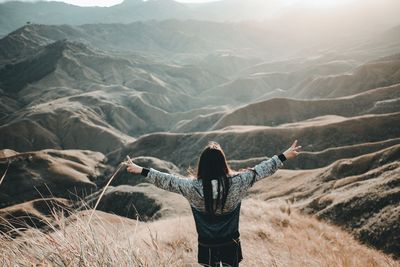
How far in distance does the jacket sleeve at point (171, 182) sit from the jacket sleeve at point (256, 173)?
564 millimetres

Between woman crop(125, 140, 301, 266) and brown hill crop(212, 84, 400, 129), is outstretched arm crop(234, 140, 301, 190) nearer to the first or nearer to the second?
woman crop(125, 140, 301, 266)

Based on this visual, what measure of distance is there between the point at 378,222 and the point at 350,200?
138 inches

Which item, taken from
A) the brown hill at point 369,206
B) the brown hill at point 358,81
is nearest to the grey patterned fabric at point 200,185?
the brown hill at point 369,206

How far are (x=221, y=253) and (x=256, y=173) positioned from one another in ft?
3.34

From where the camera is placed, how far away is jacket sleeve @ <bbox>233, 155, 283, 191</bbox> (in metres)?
4.61

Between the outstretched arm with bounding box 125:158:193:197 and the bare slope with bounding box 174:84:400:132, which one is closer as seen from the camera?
the outstretched arm with bounding box 125:158:193:197

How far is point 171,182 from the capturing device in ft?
15.5

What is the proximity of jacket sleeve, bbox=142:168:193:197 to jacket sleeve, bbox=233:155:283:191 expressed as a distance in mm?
564

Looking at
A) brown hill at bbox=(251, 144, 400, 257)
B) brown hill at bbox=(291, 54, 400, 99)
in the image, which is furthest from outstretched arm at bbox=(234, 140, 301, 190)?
brown hill at bbox=(291, 54, 400, 99)

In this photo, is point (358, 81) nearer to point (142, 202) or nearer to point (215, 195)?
point (142, 202)

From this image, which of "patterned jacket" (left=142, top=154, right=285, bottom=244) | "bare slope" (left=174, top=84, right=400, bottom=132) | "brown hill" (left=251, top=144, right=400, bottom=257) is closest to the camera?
"patterned jacket" (left=142, top=154, right=285, bottom=244)

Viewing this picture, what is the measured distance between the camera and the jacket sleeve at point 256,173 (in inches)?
182

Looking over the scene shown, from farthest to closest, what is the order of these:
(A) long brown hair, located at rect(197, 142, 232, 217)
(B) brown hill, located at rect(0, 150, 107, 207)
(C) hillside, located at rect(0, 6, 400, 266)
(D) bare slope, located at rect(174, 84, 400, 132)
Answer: (D) bare slope, located at rect(174, 84, 400, 132)
(B) brown hill, located at rect(0, 150, 107, 207)
(A) long brown hair, located at rect(197, 142, 232, 217)
(C) hillside, located at rect(0, 6, 400, 266)

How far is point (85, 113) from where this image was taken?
132250mm
